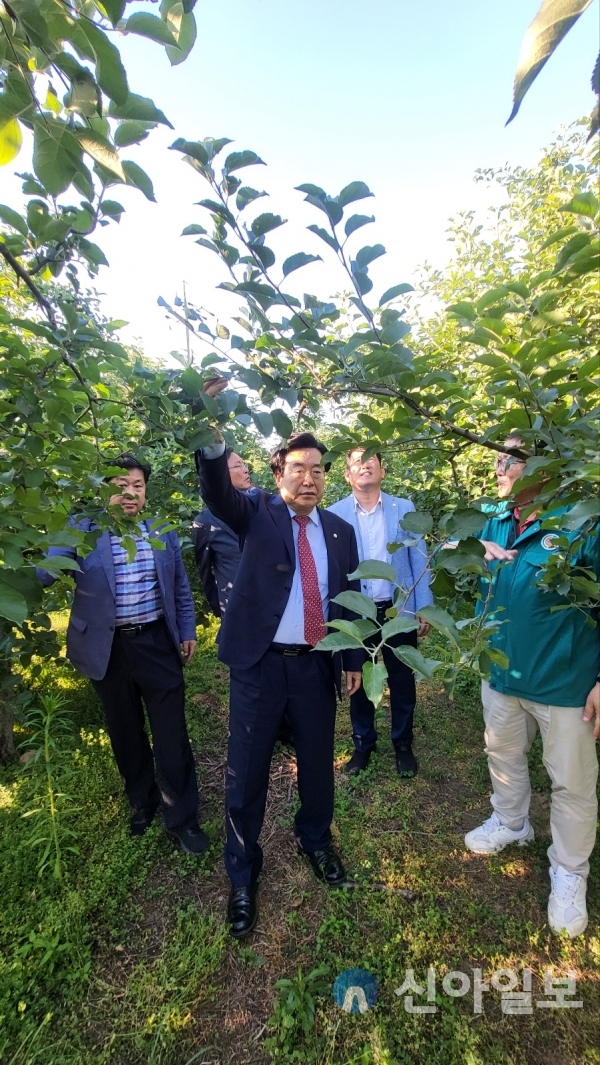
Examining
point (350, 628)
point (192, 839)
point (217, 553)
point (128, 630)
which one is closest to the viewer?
point (350, 628)

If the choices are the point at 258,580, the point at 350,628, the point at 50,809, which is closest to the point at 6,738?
the point at 50,809

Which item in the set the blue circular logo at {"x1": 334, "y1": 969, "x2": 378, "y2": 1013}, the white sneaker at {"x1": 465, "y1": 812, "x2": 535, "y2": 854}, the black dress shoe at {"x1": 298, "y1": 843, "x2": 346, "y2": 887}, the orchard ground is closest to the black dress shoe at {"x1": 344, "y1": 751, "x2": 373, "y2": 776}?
the orchard ground

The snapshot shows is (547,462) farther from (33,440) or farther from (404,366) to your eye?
(33,440)

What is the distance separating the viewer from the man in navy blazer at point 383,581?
10.5 feet

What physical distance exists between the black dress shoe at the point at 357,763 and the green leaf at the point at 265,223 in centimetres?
346

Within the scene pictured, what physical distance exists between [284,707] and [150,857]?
1424 millimetres

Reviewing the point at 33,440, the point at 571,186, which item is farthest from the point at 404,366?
the point at 571,186

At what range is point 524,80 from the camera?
375 millimetres

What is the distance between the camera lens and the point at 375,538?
3.29 m

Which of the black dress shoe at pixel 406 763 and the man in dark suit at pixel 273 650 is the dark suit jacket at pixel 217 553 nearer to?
the man in dark suit at pixel 273 650

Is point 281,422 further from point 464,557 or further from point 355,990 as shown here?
point 355,990

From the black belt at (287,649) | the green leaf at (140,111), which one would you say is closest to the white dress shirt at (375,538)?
the black belt at (287,649)

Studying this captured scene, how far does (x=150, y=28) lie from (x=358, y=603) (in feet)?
3.29

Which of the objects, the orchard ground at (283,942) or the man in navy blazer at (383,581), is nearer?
the orchard ground at (283,942)
